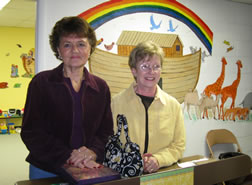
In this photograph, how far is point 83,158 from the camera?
1.83 m

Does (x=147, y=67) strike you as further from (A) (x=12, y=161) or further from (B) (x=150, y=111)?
(A) (x=12, y=161)

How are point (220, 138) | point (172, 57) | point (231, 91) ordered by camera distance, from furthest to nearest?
point (231, 91) < point (220, 138) < point (172, 57)

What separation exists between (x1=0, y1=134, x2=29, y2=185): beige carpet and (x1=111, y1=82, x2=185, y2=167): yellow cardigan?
3.05m

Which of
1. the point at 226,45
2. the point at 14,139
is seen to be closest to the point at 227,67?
the point at 226,45

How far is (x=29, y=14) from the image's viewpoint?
673 cm

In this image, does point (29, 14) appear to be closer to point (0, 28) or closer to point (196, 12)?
point (0, 28)

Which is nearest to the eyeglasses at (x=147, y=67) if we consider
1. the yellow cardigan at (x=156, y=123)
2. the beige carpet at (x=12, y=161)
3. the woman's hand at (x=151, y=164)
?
the yellow cardigan at (x=156, y=123)

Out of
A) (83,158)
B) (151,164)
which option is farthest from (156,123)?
(83,158)

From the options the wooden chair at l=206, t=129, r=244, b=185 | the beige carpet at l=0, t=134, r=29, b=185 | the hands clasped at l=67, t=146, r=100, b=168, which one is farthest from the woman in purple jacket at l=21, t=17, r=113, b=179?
the beige carpet at l=0, t=134, r=29, b=185

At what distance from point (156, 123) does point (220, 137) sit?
2682mm

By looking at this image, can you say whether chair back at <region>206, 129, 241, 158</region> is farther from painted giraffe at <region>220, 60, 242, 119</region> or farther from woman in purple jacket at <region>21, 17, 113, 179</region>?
woman in purple jacket at <region>21, 17, 113, 179</region>

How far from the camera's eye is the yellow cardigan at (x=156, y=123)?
82.4 inches

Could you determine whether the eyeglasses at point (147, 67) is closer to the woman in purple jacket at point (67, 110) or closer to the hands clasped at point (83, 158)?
the woman in purple jacket at point (67, 110)

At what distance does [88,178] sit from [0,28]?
7849 mm
